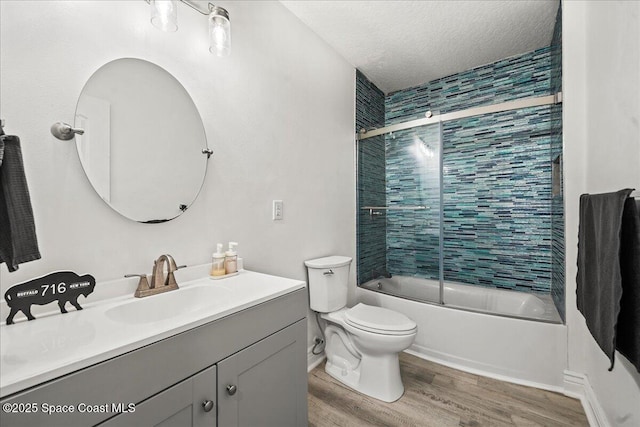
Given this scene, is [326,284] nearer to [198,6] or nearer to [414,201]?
[414,201]

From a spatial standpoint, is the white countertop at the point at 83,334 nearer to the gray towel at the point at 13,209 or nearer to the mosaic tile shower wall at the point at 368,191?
the gray towel at the point at 13,209

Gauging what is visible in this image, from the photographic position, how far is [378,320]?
6.03 feet

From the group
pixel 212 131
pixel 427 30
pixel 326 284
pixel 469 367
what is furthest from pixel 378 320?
pixel 427 30

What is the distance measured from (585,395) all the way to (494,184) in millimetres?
1629

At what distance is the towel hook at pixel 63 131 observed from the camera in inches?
38.0

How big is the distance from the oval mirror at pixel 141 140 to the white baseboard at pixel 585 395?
7.50 feet

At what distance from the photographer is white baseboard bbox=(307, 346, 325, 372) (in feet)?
6.73

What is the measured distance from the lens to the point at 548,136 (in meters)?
2.27

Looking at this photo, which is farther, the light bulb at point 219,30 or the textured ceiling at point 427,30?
the textured ceiling at point 427,30

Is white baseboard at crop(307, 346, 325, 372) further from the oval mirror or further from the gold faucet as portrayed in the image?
the oval mirror

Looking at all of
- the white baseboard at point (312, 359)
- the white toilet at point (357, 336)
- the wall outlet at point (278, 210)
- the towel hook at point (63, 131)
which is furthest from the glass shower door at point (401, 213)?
the towel hook at point (63, 131)

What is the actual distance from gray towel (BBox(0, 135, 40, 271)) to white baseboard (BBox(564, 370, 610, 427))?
236cm

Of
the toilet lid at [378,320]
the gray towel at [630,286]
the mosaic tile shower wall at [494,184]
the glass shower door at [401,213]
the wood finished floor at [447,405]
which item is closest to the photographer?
the gray towel at [630,286]

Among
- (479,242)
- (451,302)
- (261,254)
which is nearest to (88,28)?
(261,254)
